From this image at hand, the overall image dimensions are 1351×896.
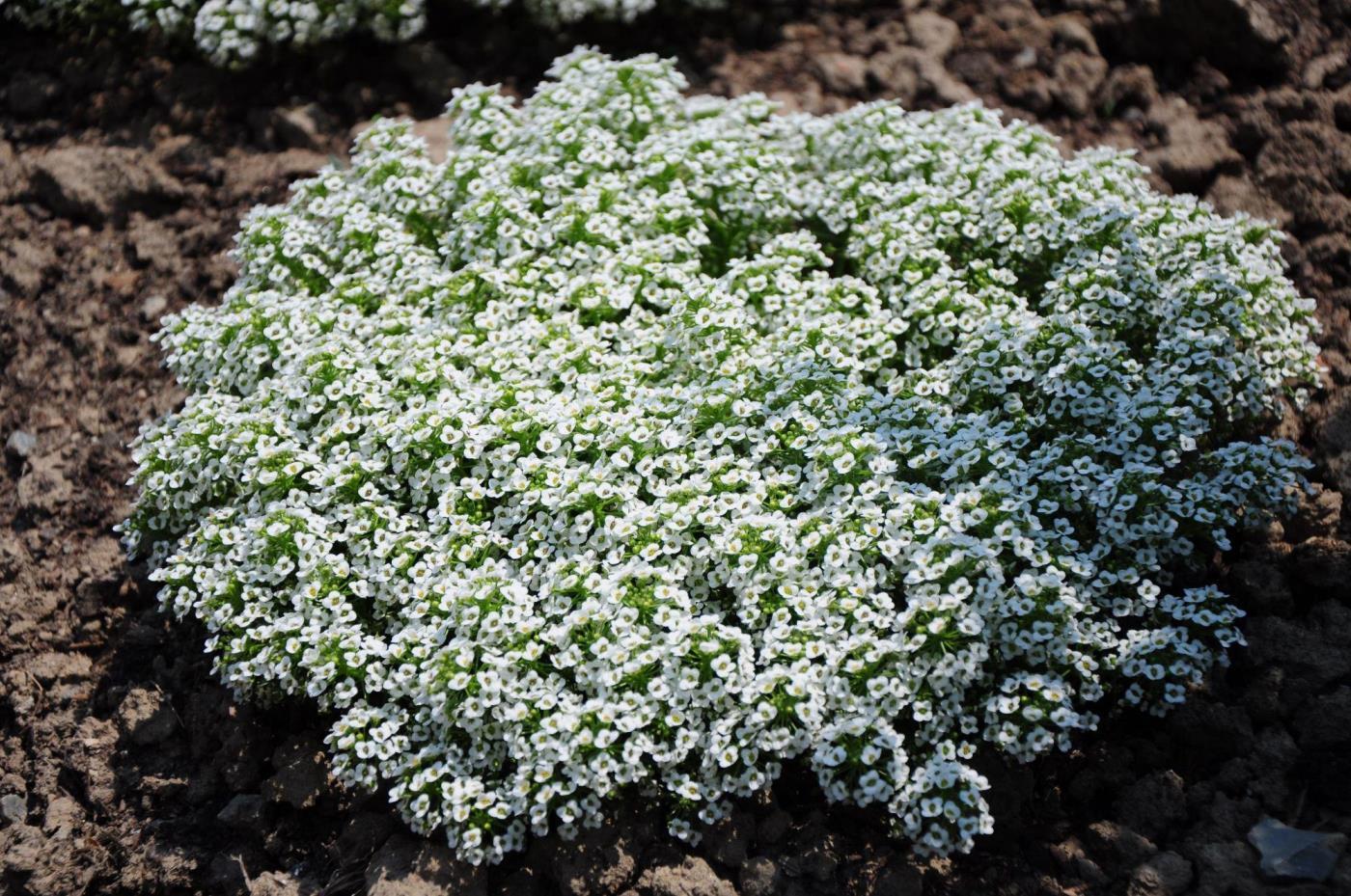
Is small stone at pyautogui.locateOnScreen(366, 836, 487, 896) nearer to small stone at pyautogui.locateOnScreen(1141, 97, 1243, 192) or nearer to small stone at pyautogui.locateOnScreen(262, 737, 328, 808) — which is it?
small stone at pyautogui.locateOnScreen(262, 737, 328, 808)

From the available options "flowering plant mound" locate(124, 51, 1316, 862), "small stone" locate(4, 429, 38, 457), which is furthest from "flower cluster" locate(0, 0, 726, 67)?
"small stone" locate(4, 429, 38, 457)

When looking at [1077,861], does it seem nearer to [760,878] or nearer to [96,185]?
[760,878]

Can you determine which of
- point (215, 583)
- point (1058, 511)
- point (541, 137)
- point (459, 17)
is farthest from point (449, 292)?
point (459, 17)

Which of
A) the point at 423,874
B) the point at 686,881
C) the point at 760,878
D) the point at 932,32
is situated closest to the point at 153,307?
the point at 423,874

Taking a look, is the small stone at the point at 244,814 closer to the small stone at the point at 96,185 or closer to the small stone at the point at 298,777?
the small stone at the point at 298,777

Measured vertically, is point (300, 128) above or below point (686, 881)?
above

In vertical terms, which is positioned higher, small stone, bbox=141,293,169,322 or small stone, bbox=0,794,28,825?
small stone, bbox=141,293,169,322
